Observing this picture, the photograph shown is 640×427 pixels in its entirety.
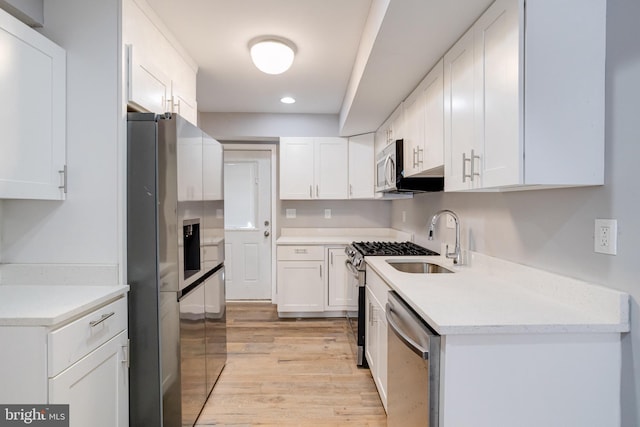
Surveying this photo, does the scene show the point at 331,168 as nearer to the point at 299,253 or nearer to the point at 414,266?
the point at 299,253

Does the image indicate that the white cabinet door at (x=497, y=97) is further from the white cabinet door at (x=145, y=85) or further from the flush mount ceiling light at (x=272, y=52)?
the white cabinet door at (x=145, y=85)

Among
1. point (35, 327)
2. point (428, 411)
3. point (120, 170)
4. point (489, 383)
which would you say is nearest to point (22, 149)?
point (120, 170)

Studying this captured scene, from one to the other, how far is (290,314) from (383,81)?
8.71 ft

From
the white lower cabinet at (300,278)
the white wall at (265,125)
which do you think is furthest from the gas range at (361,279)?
the white wall at (265,125)

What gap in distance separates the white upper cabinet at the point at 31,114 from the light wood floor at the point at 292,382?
1.57 meters

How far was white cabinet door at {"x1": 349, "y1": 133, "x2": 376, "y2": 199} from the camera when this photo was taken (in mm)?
3857

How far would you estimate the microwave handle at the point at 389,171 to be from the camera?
8.28 ft

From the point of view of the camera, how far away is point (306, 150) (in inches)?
153

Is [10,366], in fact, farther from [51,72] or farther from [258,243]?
[258,243]

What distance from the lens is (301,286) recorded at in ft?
11.9

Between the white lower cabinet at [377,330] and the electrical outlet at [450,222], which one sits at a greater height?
the electrical outlet at [450,222]

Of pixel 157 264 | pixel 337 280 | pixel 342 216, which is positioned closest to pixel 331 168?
pixel 342 216

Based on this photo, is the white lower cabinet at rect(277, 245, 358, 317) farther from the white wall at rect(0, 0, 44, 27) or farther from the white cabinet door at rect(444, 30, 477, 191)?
the white wall at rect(0, 0, 44, 27)

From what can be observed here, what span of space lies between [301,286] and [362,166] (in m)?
1.57
